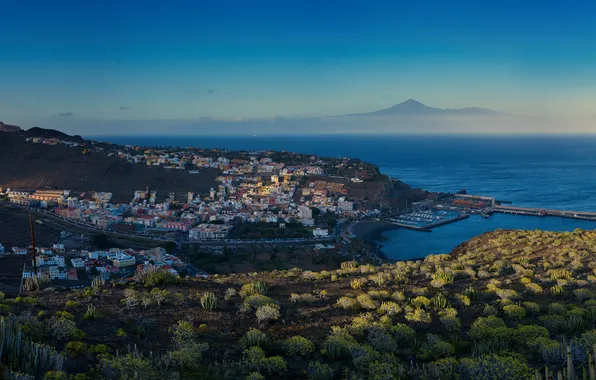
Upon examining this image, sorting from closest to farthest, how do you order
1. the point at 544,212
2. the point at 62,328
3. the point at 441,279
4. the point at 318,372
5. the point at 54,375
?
the point at 54,375, the point at 318,372, the point at 62,328, the point at 441,279, the point at 544,212

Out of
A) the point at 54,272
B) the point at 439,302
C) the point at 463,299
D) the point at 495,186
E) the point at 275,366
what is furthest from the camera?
the point at 495,186

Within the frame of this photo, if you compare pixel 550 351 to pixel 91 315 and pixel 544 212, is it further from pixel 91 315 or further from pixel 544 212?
pixel 544 212

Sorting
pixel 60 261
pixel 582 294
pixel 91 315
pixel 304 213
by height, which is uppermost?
pixel 91 315

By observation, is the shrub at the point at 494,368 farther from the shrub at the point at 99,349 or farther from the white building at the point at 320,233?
the white building at the point at 320,233

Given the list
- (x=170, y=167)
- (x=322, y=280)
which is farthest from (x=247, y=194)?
(x=322, y=280)

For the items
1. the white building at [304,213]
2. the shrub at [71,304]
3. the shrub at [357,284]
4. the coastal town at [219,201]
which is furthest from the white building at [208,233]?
the shrub at [71,304]

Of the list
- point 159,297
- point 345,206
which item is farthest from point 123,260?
point 345,206

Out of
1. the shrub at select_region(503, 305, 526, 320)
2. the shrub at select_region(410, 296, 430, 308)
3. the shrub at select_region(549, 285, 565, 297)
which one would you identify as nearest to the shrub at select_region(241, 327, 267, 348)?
the shrub at select_region(410, 296, 430, 308)

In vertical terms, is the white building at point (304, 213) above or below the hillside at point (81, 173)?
below
